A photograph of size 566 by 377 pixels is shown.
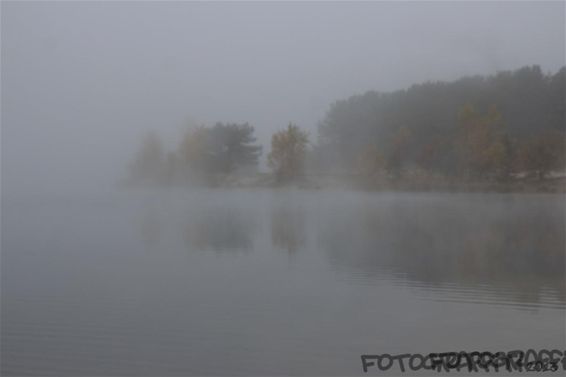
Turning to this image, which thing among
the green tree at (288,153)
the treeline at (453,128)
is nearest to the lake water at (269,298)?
the treeline at (453,128)

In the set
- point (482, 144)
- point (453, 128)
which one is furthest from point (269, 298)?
point (453, 128)

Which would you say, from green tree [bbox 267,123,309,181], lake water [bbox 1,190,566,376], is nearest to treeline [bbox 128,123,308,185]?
Answer: green tree [bbox 267,123,309,181]

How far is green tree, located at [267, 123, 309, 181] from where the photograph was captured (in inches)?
1246

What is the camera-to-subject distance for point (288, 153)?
31953 millimetres

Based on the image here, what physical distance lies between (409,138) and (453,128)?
225 cm

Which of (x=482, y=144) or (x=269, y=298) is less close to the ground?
(x=482, y=144)

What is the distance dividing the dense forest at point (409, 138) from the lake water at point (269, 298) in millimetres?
17556

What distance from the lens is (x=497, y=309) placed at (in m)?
4.82

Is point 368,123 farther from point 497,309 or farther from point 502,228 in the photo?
point 497,309

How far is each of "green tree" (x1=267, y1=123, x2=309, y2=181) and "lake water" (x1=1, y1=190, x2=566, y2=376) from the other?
2131 centimetres

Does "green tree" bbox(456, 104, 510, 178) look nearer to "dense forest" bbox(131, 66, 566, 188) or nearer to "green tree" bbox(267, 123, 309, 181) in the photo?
"dense forest" bbox(131, 66, 566, 188)

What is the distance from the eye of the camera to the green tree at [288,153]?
3164 cm

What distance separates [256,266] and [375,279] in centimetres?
148

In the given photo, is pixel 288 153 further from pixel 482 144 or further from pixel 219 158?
pixel 482 144
